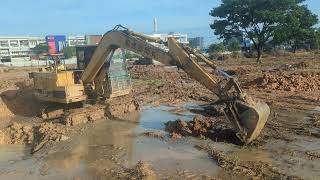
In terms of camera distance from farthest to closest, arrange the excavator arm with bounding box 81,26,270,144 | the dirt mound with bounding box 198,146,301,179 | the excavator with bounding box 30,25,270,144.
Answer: the excavator with bounding box 30,25,270,144, the excavator arm with bounding box 81,26,270,144, the dirt mound with bounding box 198,146,301,179

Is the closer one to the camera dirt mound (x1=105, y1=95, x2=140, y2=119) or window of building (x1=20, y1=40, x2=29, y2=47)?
dirt mound (x1=105, y1=95, x2=140, y2=119)

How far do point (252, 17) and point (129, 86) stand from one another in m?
26.4

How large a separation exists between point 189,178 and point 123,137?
4004 mm

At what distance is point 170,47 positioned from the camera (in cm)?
1075

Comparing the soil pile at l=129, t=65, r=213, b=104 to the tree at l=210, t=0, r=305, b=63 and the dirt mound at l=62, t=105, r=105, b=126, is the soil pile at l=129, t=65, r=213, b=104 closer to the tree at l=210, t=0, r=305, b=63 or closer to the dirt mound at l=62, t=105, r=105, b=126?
the dirt mound at l=62, t=105, r=105, b=126

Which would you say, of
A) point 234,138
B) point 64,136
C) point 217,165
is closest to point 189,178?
point 217,165

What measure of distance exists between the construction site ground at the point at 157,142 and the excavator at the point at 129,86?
0.59m

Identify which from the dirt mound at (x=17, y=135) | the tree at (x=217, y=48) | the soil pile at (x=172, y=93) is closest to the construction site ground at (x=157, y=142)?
the dirt mound at (x=17, y=135)

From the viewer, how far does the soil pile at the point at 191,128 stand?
11.3 metres

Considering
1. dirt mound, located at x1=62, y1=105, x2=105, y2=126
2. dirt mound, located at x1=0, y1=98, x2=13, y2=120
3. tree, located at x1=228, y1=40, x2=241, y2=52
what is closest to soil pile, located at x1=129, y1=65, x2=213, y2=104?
dirt mound, located at x1=62, y1=105, x2=105, y2=126

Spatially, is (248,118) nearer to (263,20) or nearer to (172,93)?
(172,93)

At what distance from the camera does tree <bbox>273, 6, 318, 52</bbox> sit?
126 ft

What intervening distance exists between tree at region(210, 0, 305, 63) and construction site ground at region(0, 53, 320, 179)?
70.8 feet

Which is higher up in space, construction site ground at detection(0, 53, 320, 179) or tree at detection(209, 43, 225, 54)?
tree at detection(209, 43, 225, 54)
